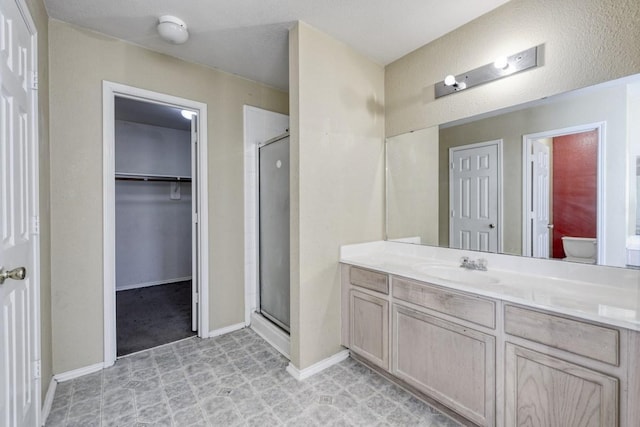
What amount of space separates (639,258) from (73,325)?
11.2ft

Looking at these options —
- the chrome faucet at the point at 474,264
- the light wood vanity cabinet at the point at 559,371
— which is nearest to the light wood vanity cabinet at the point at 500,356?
the light wood vanity cabinet at the point at 559,371

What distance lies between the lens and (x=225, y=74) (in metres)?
2.72

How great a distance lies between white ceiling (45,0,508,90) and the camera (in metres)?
1.80

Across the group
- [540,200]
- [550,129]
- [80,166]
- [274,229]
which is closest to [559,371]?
[540,200]

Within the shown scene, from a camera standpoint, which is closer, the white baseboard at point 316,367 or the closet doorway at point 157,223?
the white baseboard at point 316,367

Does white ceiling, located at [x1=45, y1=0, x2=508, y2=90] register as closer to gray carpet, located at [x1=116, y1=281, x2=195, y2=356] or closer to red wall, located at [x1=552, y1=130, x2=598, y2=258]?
red wall, located at [x1=552, y1=130, x2=598, y2=258]

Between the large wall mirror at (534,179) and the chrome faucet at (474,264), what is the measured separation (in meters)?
0.10

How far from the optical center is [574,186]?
1.60 metres

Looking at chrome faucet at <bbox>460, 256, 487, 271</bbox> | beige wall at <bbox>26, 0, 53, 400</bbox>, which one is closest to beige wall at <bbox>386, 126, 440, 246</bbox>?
chrome faucet at <bbox>460, 256, 487, 271</bbox>

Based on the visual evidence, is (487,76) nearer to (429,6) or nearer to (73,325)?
(429,6)

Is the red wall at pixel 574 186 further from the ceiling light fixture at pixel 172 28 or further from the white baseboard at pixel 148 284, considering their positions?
the white baseboard at pixel 148 284

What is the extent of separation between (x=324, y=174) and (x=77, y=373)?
2.27 m

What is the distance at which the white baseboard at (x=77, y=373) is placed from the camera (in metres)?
1.97

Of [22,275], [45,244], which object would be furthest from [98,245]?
[22,275]
